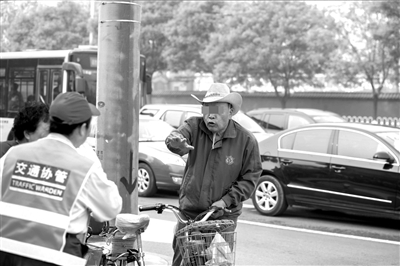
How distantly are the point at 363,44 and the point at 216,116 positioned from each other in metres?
27.2

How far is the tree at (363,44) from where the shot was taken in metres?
29.2

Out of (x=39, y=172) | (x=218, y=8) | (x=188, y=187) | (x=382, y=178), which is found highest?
(x=218, y=8)

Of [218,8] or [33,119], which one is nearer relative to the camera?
[33,119]

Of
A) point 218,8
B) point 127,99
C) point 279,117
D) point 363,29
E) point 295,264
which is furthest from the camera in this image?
point 218,8

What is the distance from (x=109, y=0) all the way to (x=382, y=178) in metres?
5.44

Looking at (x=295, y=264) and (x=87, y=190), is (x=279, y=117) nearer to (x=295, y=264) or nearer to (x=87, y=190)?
(x=295, y=264)

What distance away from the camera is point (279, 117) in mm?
19141

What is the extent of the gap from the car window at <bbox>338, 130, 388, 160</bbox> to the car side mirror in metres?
0.12

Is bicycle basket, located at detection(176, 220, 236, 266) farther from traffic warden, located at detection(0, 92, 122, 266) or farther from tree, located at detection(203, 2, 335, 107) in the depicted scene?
tree, located at detection(203, 2, 335, 107)

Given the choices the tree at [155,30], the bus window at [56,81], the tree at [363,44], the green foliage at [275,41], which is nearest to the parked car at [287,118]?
the bus window at [56,81]

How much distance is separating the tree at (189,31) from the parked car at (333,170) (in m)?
25.6

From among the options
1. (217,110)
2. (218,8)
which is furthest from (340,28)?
(217,110)

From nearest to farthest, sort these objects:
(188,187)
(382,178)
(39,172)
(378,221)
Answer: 1. (39,172)
2. (188,187)
3. (382,178)
4. (378,221)

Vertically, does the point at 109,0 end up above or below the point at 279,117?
above
